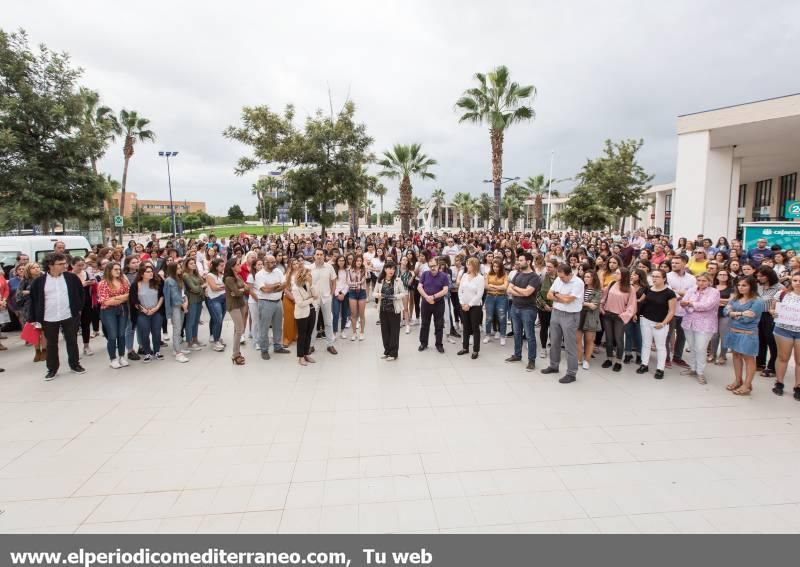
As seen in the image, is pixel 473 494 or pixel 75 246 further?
pixel 75 246

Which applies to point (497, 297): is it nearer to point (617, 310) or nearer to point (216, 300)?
point (617, 310)

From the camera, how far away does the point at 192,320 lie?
24.4 ft

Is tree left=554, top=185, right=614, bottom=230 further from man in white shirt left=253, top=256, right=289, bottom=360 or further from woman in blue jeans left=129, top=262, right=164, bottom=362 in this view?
woman in blue jeans left=129, top=262, right=164, bottom=362

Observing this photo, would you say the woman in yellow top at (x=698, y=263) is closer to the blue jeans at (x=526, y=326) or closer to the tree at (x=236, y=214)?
the blue jeans at (x=526, y=326)

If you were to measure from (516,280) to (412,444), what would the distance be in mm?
3593

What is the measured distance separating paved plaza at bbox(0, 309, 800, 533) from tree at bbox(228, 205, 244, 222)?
100 m

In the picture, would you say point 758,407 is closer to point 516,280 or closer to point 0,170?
point 516,280

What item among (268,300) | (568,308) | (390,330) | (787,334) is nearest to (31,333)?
(268,300)

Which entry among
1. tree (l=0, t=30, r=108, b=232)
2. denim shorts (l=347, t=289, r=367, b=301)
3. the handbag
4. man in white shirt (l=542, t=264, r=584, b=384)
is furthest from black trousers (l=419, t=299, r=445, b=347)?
tree (l=0, t=30, r=108, b=232)

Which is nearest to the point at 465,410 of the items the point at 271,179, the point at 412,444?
the point at 412,444

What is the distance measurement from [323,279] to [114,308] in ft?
10.6

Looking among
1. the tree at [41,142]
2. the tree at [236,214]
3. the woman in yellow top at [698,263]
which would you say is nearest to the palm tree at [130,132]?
the tree at [41,142]

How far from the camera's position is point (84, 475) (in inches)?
145

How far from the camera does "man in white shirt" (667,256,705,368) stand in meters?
6.48
